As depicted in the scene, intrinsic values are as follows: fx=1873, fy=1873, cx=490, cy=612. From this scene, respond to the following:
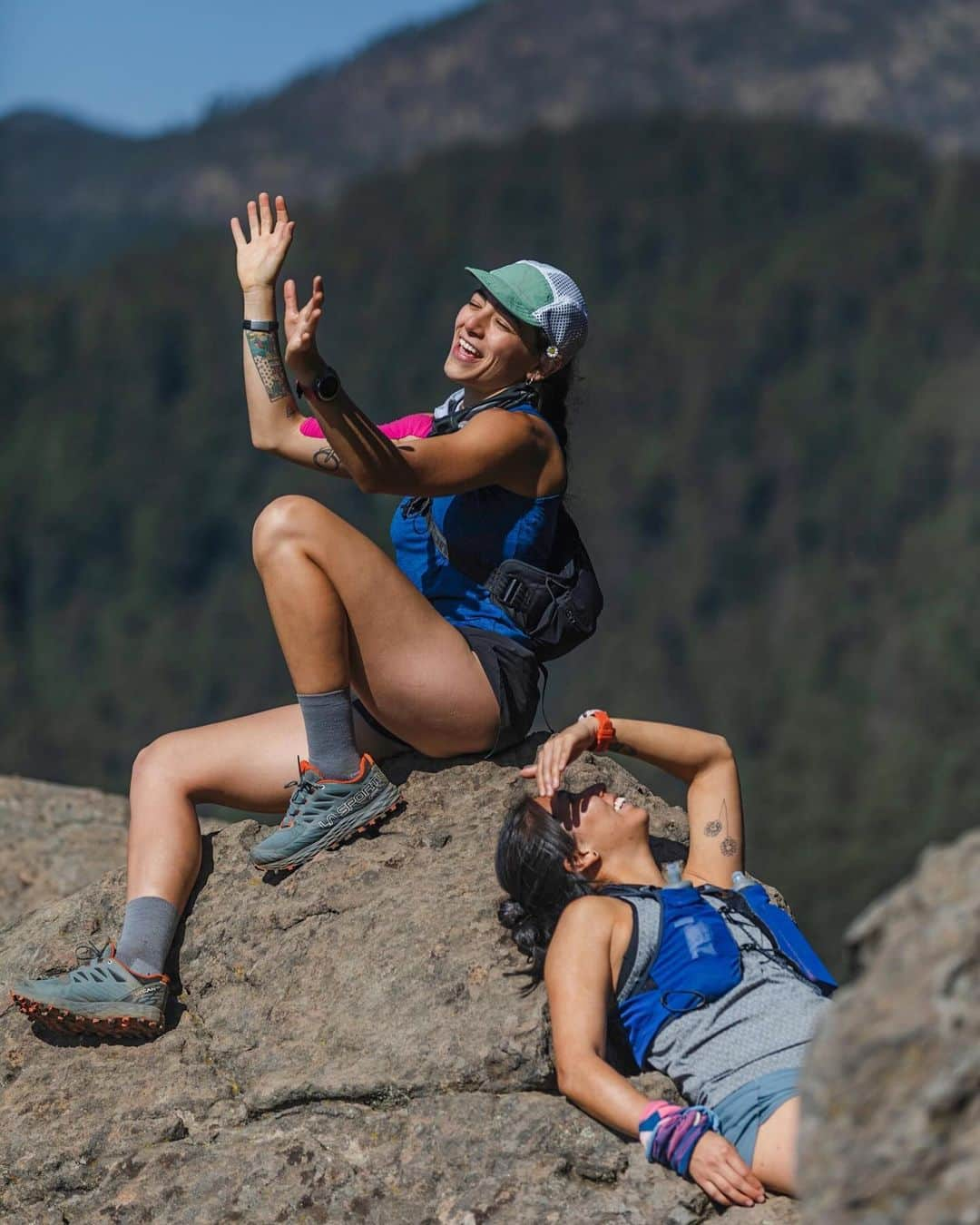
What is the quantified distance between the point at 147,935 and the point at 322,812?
51 centimetres

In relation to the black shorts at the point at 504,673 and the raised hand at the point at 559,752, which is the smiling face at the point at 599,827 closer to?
the raised hand at the point at 559,752

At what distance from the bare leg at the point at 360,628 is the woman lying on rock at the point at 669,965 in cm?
44

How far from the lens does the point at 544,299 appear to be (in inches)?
181

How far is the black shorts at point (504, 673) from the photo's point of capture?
15.1 feet

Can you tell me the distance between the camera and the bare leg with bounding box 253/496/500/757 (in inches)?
170

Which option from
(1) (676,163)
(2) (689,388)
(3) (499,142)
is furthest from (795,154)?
(2) (689,388)

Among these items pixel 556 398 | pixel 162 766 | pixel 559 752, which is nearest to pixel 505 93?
pixel 556 398

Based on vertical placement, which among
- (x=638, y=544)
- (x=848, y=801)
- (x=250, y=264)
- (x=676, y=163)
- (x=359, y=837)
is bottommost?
(x=848, y=801)

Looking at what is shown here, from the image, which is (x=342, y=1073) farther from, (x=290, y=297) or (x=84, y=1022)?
(x=290, y=297)

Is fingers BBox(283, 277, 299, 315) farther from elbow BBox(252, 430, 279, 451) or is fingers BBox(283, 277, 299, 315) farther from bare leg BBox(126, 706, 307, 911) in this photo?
bare leg BBox(126, 706, 307, 911)

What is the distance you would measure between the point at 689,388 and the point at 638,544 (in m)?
8.97

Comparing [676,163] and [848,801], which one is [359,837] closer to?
[848,801]

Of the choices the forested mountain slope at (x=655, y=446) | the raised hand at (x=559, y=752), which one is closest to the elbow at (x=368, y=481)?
the raised hand at (x=559, y=752)

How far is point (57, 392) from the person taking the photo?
86000 millimetres
